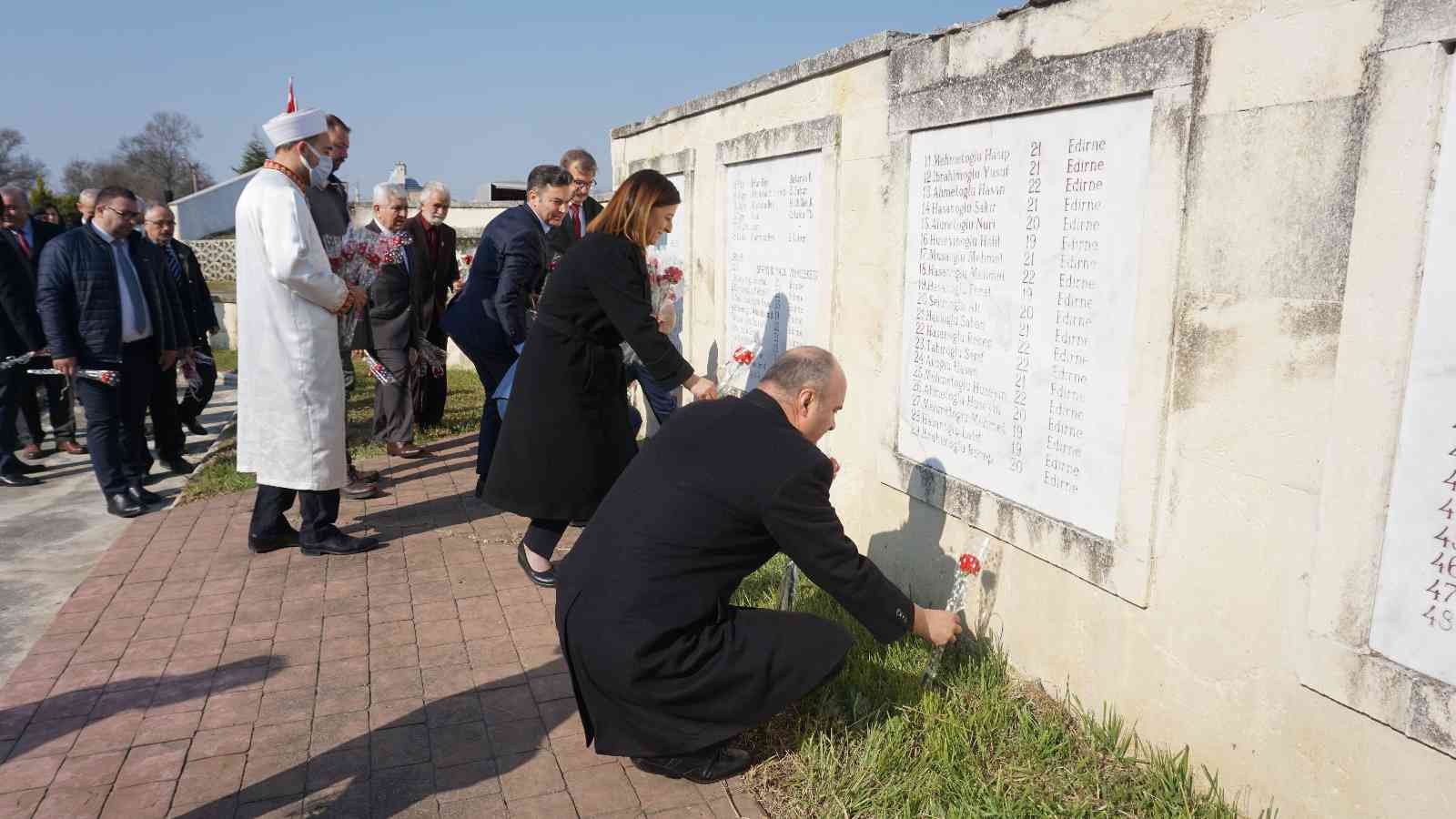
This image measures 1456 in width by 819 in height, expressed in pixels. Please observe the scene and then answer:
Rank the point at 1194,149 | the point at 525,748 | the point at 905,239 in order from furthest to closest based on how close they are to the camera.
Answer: the point at 905,239
the point at 525,748
the point at 1194,149

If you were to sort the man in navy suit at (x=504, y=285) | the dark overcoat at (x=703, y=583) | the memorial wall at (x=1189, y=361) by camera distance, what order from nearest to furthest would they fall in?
the memorial wall at (x=1189, y=361)
the dark overcoat at (x=703, y=583)
the man in navy suit at (x=504, y=285)

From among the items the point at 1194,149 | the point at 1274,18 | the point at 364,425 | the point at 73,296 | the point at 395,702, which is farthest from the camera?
the point at 364,425

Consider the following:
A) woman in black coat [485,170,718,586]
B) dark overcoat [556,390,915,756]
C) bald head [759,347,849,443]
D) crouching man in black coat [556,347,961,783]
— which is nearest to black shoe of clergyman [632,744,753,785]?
crouching man in black coat [556,347,961,783]

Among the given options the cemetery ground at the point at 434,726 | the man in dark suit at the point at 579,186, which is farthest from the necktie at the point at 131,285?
the man in dark suit at the point at 579,186

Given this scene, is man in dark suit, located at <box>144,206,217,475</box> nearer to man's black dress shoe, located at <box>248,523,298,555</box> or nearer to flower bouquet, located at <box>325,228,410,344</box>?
flower bouquet, located at <box>325,228,410,344</box>

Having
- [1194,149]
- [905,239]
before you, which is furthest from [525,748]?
[1194,149]

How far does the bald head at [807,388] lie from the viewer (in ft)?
9.61

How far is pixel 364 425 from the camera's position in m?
8.83

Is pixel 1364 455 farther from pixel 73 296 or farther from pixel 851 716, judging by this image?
pixel 73 296

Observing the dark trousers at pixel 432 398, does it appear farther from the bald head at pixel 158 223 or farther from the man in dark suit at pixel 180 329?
the bald head at pixel 158 223

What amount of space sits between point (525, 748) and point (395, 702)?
2.06 ft

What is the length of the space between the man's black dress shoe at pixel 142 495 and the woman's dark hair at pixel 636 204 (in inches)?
154

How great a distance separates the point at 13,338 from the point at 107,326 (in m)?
1.53

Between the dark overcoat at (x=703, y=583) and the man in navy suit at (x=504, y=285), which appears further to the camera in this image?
the man in navy suit at (x=504, y=285)
